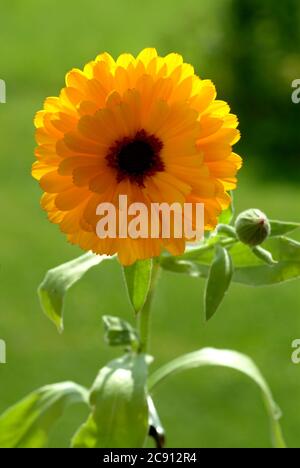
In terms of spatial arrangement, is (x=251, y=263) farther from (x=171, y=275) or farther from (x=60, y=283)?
(x=171, y=275)

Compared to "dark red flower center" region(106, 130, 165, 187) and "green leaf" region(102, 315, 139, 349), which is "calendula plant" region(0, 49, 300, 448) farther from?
"green leaf" region(102, 315, 139, 349)

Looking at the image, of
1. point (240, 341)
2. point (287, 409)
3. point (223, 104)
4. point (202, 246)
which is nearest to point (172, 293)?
point (240, 341)

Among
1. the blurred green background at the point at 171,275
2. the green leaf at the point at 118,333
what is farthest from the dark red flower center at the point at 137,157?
the blurred green background at the point at 171,275

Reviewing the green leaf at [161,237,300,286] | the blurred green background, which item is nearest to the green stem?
the green leaf at [161,237,300,286]

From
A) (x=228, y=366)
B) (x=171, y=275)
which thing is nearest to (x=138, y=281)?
(x=228, y=366)

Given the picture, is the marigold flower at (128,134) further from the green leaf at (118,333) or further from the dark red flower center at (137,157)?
the green leaf at (118,333)

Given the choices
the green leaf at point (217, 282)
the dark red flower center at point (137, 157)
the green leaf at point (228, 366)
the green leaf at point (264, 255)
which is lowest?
the green leaf at point (228, 366)
